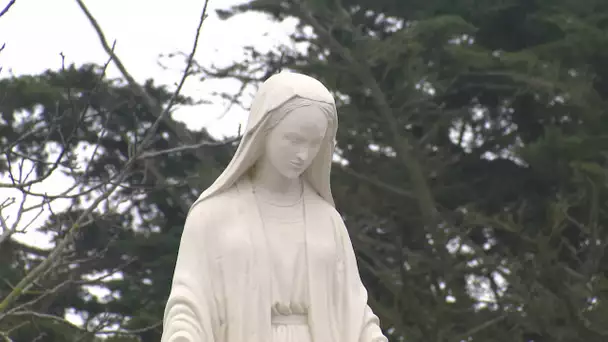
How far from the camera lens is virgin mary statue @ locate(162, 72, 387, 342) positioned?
6086mm

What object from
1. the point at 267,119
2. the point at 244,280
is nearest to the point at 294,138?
the point at 267,119

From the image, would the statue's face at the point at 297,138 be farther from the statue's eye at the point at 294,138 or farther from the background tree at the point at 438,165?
the background tree at the point at 438,165

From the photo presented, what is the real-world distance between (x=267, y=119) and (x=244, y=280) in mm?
831

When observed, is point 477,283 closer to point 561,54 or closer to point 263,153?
point 561,54

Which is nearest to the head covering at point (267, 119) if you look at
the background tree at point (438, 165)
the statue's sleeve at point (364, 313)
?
the statue's sleeve at point (364, 313)

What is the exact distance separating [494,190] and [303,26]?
136 inches

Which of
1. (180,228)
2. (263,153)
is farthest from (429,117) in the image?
(263,153)

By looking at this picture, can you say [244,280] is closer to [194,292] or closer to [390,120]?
[194,292]

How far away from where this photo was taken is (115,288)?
672 inches

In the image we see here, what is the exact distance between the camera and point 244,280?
6137 mm

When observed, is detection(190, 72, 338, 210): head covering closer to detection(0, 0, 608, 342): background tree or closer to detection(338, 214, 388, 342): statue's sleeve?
detection(338, 214, 388, 342): statue's sleeve

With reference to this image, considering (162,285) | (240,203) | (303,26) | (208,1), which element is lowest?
(240,203)

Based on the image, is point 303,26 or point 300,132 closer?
point 300,132

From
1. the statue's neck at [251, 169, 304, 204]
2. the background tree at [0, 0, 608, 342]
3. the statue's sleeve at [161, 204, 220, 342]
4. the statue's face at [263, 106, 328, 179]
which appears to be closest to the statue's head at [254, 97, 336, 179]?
the statue's face at [263, 106, 328, 179]
